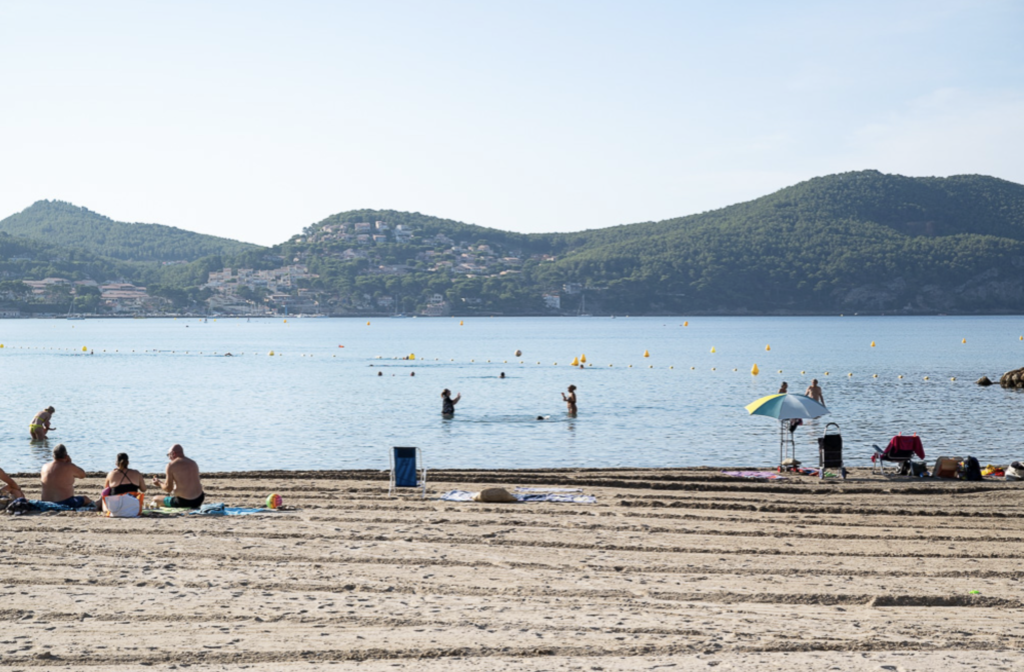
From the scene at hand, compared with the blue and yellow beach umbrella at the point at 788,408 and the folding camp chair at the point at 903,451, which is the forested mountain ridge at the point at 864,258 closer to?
the folding camp chair at the point at 903,451

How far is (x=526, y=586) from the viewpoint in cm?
842

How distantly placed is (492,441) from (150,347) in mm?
78019

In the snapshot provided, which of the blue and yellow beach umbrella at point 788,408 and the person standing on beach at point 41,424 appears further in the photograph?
the person standing on beach at point 41,424

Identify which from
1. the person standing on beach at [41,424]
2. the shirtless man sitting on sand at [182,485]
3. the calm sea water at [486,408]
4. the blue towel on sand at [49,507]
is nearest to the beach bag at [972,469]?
the calm sea water at [486,408]

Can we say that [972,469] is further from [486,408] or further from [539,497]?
[486,408]

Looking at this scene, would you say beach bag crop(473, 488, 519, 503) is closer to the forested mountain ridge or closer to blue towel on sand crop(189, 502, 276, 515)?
blue towel on sand crop(189, 502, 276, 515)

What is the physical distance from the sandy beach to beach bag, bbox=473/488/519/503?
0.23 m

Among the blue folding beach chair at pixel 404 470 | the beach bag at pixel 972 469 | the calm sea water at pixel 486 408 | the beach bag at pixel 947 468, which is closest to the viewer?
the blue folding beach chair at pixel 404 470

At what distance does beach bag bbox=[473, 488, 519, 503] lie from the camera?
13.0 m

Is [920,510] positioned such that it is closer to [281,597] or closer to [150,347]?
[281,597]

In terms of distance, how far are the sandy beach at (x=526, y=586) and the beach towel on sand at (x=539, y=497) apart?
0.92ft

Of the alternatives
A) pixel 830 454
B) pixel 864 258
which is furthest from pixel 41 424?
pixel 864 258

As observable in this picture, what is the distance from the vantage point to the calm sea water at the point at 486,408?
22391 mm

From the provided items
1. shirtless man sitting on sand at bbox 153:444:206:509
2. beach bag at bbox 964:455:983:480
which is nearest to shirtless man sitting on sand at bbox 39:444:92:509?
shirtless man sitting on sand at bbox 153:444:206:509
